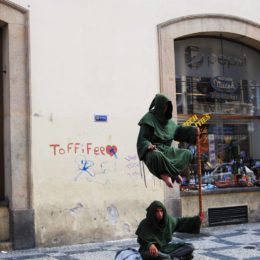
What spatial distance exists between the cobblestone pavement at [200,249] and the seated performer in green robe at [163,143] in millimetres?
2538

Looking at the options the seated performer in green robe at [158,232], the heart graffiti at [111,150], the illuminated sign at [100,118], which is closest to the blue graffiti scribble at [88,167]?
the heart graffiti at [111,150]

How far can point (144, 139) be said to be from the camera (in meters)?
5.14

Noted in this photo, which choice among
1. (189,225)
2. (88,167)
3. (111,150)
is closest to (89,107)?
(111,150)

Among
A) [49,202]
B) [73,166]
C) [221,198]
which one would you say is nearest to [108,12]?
[73,166]

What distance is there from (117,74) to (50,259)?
3762 mm

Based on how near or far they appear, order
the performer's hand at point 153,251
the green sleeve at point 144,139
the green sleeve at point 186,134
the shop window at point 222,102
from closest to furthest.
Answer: the green sleeve at point 144,139
the green sleeve at point 186,134
the performer's hand at point 153,251
the shop window at point 222,102

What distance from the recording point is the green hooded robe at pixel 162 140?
16.2ft

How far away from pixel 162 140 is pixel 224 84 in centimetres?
629

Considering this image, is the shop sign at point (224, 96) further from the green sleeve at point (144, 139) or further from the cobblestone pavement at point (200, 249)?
the green sleeve at point (144, 139)

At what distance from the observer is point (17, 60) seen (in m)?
8.45

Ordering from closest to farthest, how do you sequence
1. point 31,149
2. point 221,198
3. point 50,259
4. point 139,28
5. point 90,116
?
1. point 50,259
2. point 31,149
3. point 90,116
4. point 139,28
5. point 221,198

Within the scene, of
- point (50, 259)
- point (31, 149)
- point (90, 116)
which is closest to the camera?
point (50, 259)

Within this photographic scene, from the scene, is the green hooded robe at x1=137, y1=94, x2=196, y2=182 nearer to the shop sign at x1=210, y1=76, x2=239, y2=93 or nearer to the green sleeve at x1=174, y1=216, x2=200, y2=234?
the green sleeve at x1=174, y1=216, x2=200, y2=234

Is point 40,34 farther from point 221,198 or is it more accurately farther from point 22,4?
point 221,198
